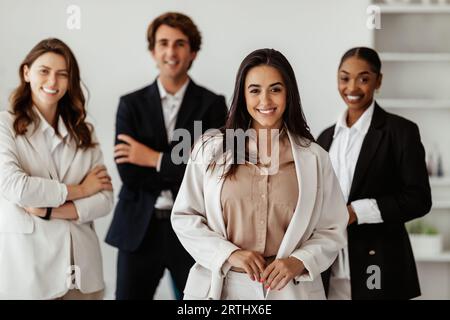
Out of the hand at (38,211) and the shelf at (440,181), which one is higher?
the hand at (38,211)

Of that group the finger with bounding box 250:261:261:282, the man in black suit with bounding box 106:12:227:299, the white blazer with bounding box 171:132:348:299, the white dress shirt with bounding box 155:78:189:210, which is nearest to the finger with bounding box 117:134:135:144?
the man in black suit with bounding box 106:12:227:299

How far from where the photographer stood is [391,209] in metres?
2.01

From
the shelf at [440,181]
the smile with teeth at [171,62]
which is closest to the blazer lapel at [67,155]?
the smile with teeth at [171,62]

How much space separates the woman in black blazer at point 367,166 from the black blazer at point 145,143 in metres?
0.37

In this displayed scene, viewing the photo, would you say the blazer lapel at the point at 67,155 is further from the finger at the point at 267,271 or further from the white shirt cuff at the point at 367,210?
the white shirt cuff at the point at 367,210

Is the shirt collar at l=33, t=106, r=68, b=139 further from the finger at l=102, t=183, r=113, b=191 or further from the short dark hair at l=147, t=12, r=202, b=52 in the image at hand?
the short dark hair at l=147, t=12, r=202, b=52

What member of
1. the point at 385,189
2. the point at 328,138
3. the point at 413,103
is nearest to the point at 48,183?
the point at 328,138

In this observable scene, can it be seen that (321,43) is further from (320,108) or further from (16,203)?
(16,203)

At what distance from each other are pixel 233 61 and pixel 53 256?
0.80 m

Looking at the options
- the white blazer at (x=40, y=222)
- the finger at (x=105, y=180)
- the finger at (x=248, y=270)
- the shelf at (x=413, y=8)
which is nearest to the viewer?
the finger at (x=248, y=270)

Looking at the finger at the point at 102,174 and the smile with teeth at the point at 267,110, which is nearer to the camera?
the smile with teeth at the point at 267,110

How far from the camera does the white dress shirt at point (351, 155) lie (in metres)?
2.01

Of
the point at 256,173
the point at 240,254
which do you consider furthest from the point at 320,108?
the point at 240,254

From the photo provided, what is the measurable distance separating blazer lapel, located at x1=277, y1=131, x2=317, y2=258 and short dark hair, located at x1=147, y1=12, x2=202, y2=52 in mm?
654
